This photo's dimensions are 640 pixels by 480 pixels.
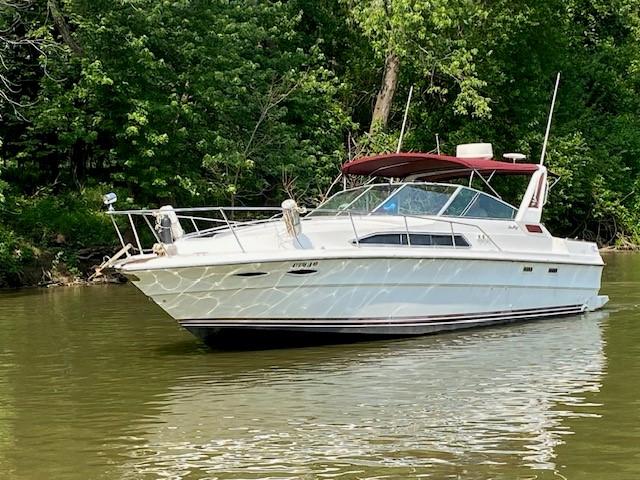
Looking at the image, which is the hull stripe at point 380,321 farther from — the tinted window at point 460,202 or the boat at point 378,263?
the tinted window at point 460,202

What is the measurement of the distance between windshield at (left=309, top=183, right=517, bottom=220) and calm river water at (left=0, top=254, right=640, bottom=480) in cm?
169

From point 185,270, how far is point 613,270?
14.8 metres

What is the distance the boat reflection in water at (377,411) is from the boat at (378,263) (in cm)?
56

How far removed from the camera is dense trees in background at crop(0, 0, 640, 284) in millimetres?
21922

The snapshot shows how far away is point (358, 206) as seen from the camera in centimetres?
1293

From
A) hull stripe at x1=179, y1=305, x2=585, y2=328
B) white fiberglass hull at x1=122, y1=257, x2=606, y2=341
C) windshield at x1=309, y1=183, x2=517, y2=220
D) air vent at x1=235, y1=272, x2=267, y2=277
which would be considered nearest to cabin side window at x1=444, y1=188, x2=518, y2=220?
windshield at x1=309, y1=183, x2=517, y2=220

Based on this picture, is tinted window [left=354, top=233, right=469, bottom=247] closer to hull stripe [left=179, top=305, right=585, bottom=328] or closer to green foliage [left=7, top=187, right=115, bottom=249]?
hull stripe [left=179, top=305, right=585, bottom=328]

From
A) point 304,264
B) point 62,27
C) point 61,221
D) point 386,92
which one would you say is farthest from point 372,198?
point 386,92

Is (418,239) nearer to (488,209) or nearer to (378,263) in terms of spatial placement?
(378,263)

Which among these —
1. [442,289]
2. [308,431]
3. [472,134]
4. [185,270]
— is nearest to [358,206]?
[442,289]

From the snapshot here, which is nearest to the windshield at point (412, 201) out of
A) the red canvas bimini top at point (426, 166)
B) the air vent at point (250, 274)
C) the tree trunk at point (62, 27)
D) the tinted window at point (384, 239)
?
the red canvas bimini top at point (426, 166)

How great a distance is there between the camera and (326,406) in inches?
Result: 329

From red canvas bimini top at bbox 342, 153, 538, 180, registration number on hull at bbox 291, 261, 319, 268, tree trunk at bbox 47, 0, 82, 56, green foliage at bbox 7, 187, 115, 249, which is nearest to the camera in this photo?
registration number on hull at bbox 291, 261, 319, 268

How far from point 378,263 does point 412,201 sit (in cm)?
153
